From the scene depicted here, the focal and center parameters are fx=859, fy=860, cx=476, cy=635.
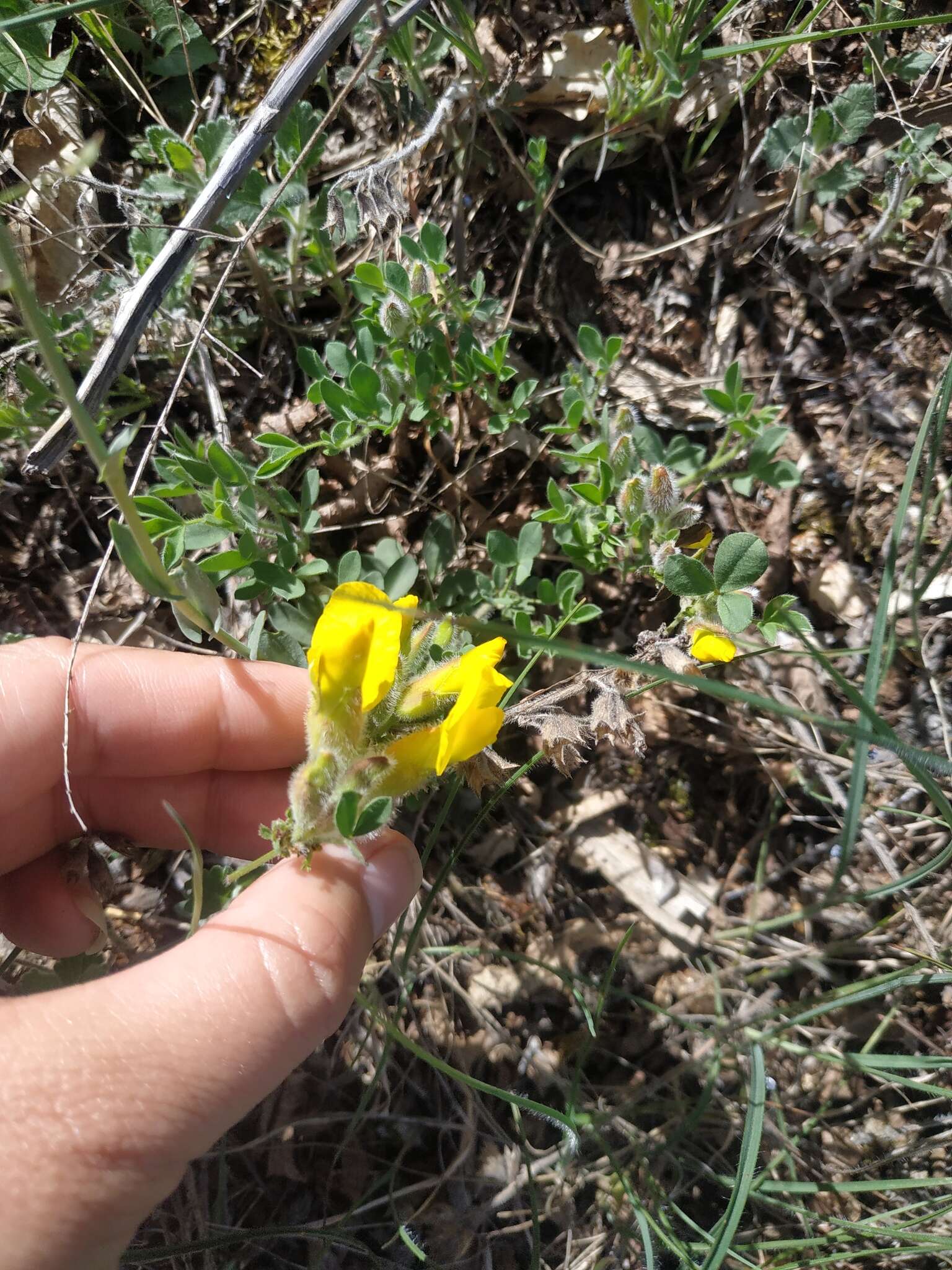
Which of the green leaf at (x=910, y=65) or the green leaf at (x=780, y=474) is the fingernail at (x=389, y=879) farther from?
the green leaf at (x=910, y=65)

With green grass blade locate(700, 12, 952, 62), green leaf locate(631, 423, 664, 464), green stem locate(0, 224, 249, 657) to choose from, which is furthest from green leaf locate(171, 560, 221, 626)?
green grass blade locate(700, 12, 952, 62)

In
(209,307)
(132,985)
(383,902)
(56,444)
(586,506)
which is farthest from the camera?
(586,506)

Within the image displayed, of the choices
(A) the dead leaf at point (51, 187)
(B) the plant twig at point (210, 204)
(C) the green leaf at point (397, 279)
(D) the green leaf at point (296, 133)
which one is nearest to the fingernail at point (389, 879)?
(B) the plant twig at point (210, 204)

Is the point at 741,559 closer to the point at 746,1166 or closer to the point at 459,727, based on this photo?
the point at 459,727

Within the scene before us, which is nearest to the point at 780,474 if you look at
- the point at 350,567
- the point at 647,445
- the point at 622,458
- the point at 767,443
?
the point at 767,443

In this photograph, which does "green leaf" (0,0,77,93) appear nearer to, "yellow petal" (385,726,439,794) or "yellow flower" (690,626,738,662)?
"yellow petal" (385,726,439,794)

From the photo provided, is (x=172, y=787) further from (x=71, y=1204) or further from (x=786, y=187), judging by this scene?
(x=786, y=187)

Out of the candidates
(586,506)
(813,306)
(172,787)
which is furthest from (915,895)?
(172,787)
